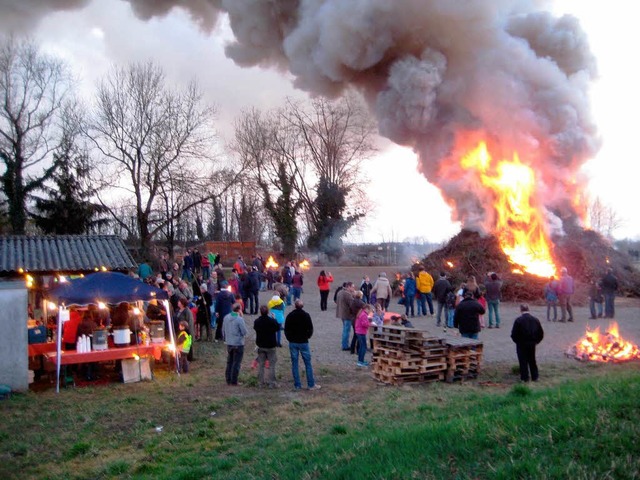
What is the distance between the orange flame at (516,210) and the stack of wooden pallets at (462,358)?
14.2m

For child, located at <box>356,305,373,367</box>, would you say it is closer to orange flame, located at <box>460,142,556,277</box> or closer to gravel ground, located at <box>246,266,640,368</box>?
gravel ground, located at <box>246,266,640,368</box>

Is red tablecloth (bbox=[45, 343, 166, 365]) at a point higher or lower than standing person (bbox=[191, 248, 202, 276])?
lower

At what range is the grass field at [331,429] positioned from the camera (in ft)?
14.5

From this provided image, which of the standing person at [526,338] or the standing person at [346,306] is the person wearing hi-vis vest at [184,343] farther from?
the standing person at [526,338]

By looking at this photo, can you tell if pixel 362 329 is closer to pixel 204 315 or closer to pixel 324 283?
pixel 204 315

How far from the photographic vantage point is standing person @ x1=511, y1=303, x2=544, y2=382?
994 cm

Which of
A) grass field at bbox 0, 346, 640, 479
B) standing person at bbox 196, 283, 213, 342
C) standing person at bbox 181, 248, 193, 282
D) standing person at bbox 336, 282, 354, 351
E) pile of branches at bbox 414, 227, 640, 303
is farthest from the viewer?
standing person at bbox 181, 248, 193, 282

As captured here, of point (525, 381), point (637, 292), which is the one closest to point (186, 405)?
point (525, 381)

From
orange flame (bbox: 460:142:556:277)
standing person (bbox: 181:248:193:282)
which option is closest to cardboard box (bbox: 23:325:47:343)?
standing person (bbox: 181:248:193:282)

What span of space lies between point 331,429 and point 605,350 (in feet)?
23.9

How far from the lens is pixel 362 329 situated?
11875mm

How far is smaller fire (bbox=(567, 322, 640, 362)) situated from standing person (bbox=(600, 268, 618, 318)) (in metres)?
5.11

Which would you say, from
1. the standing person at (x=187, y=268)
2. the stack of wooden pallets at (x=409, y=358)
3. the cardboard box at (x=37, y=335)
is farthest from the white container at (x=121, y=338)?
the standing person at (x=187, y=268)

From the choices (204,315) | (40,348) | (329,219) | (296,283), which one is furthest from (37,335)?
(329,219)
